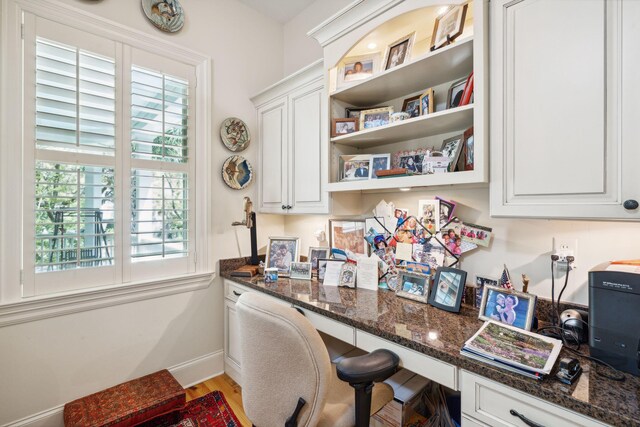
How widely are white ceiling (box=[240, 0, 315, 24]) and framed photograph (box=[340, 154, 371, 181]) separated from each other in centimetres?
158

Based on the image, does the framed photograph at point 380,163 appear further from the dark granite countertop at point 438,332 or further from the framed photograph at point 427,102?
the dark granite countertop at point 438,332

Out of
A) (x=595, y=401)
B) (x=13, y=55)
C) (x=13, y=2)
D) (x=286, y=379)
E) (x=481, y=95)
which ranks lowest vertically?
(x=286, y=379)

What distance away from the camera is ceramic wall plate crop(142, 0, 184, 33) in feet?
6.65

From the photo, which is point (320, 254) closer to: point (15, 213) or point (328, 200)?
point (328, 200)

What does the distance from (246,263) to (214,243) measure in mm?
332

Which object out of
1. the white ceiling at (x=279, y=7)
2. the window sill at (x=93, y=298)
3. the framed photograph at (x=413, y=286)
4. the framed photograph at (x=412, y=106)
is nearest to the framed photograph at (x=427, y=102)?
the framed photograph at (x=412, y=106)

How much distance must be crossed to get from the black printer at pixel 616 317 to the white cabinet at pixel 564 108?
0.22m

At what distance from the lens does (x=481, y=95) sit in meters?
1.20

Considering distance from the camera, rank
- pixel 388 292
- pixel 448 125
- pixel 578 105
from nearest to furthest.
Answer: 1. pixel 578 105
2. pixel 448 125
3. pixel 388 292

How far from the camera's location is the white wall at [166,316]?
1.68m

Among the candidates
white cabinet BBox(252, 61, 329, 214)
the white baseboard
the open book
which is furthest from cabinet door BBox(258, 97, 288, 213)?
the open book

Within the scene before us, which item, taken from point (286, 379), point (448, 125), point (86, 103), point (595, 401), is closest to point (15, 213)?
point (86, 103)

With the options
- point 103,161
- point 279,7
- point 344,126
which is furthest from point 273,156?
point 279,7

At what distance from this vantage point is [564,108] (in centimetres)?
102
